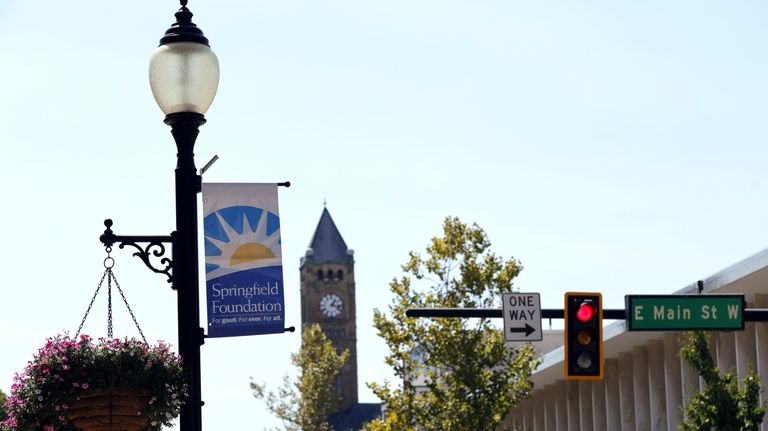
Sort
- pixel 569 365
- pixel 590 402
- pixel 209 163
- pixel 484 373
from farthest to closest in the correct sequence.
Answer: pixel 590 402, pixel 484 373, pixel 569 365, pixel 209 163

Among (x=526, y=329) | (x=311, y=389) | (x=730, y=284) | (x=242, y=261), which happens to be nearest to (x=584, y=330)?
(x=526, y=329)

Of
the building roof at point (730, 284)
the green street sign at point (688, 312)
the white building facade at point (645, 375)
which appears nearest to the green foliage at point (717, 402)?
the building roof at point (730, 284)

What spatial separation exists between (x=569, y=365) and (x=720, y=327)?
1.87m

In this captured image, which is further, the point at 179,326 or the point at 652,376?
the point at 652,376

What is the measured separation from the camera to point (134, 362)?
10016 millimetres

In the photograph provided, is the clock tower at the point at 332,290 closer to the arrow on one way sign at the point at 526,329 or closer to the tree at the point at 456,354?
the tree at the point at 456,354

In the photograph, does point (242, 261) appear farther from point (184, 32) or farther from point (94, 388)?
point (184, 32)

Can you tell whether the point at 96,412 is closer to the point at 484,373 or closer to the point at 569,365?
the point at 569,365

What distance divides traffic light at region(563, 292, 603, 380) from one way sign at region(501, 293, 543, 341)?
1352 mm

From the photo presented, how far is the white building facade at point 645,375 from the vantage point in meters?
44.7

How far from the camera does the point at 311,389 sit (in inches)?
3947

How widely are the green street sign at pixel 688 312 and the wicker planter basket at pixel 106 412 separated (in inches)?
356

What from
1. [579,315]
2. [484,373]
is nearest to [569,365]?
[579,315]

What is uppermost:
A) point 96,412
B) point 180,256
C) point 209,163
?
point 209,163
